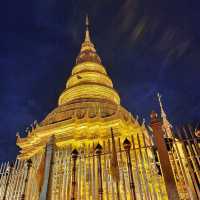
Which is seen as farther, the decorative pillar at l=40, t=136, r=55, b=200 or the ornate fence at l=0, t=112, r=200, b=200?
the ornate fence at l=0, t=112, r=200, b=200

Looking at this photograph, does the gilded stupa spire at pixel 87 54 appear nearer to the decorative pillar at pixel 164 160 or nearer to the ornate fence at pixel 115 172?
the ornate fence at pixel 115 172

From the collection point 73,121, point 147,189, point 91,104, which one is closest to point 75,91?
point 91,104

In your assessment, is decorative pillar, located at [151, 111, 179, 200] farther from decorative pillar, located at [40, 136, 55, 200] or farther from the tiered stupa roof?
the tiered stupa roof

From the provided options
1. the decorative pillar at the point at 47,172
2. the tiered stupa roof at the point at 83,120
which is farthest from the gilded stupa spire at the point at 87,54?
the decorative pillar at the point at 47,172

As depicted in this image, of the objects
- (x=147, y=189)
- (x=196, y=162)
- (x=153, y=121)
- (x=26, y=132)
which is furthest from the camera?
(x=26, y=132)

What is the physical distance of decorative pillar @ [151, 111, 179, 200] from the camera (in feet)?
12.6

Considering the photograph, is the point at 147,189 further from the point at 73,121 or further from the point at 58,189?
the point at 73,121

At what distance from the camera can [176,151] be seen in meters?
5.12

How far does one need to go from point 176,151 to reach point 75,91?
13.7 m

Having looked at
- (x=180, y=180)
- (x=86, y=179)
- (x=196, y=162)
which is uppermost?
(x=86, y=179)

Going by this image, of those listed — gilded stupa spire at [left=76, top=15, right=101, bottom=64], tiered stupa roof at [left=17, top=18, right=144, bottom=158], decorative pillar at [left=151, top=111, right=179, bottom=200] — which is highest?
gilded stupa spire at [left=76, top=15, right=101, bottom=64]

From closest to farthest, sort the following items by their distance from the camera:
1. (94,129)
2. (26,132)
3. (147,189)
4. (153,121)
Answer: (153,121)
(147,189)
(94,129)
(26,132)

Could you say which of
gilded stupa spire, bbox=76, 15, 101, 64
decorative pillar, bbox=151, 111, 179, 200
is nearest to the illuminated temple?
decorative pillar, bbox=151, 111, 179, 200

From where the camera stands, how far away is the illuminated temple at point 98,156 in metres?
4.66
